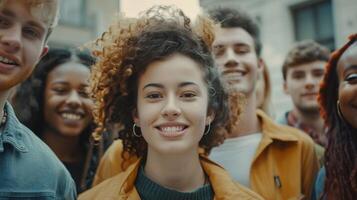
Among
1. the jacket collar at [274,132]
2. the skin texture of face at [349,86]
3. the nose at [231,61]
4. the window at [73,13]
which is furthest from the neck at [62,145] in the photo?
the window at [73,13]

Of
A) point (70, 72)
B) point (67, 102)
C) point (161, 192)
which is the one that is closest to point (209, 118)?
point (161, 192)

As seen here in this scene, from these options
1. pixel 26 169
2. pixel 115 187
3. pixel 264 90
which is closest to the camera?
pixel 26 169

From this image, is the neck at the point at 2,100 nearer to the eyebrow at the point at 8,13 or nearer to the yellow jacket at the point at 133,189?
the eyebrow at the point at 8,13

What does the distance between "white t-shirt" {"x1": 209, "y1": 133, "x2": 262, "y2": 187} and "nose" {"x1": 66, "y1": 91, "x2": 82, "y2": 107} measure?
1099 mm

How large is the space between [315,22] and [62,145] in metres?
7.23

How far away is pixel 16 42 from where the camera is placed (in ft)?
6.24

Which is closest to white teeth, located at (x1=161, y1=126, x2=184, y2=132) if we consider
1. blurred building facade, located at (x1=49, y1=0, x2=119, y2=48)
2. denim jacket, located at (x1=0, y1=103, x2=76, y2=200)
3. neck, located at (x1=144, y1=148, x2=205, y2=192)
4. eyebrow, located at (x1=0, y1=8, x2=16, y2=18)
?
neck, located at (x1=144, y1=148, x2=205, y2=192)

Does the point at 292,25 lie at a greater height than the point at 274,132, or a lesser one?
greater

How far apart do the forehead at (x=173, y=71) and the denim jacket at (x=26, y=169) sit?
67 cm

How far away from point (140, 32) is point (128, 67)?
245 mm

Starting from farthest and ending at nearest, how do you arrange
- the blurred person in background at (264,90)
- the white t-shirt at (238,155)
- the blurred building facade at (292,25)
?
the blurred building facade at (292,25) → the blurred person in background at (264,90) → the white t-shirt at (238,155)

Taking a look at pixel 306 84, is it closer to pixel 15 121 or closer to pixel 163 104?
pixel 163 104

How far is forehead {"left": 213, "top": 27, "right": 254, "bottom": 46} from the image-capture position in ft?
10.9

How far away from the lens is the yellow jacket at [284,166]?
2727mm
